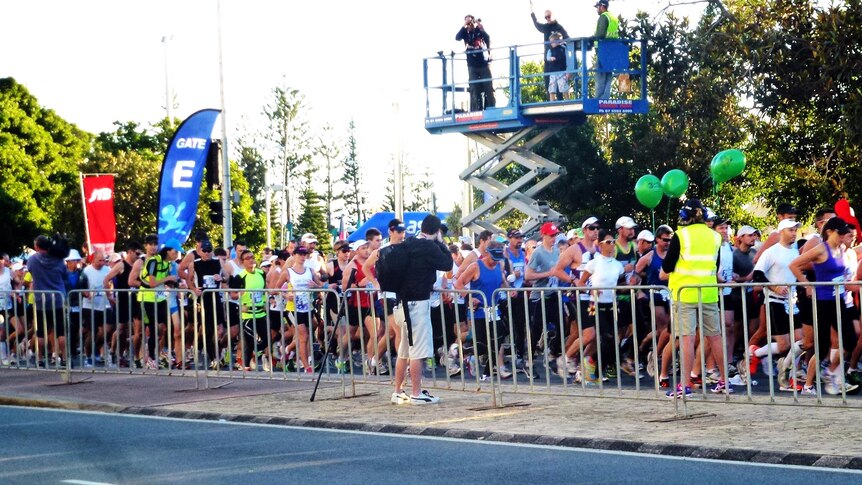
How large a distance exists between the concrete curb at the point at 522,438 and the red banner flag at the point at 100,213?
1750cm

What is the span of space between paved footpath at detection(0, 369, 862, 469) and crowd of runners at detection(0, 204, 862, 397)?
293 millimetres

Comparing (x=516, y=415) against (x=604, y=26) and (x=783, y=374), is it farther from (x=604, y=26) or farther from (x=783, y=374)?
(x=604, y=26)

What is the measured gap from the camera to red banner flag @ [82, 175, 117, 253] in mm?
31953

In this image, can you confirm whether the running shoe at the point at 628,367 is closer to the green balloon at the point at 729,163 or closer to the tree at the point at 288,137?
the green balloon at the point at 729,163

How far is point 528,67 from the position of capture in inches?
2704

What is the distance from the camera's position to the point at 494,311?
41.6 feet

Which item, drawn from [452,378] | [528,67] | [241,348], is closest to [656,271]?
[452,378]

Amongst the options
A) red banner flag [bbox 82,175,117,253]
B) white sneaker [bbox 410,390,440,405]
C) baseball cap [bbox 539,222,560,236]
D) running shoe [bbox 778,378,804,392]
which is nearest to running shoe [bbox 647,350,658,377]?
running shoe [bbox 778,378,804,392]

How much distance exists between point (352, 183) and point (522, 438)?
331ft

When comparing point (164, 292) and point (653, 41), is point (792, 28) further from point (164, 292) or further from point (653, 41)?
point (164, 292)

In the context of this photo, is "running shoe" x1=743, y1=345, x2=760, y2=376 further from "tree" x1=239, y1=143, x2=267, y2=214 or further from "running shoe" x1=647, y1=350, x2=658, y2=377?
"tree" x1=239, y1=143, x2=267, y2=214

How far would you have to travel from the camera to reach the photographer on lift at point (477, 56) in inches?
1030

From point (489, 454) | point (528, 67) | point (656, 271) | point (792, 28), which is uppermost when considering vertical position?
point (528, 67)

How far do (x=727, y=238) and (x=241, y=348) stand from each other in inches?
217
